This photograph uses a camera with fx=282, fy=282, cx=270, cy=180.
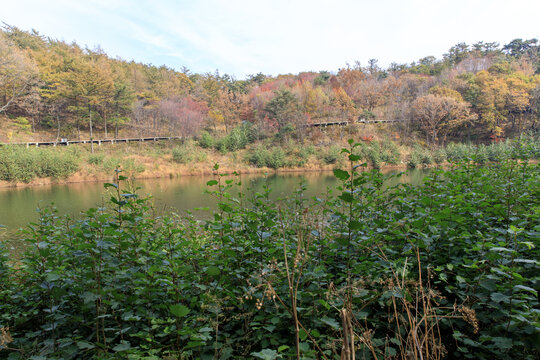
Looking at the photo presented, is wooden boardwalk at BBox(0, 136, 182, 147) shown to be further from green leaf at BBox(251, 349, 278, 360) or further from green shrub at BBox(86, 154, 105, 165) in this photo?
green leaf at BBox(251, 349, 278, 360)

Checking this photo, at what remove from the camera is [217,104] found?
38500mm

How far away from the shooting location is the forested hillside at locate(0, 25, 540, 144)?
30.4 metres

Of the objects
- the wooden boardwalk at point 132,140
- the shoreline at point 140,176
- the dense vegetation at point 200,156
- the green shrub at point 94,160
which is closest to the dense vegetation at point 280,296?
the shoreline at point 140,176

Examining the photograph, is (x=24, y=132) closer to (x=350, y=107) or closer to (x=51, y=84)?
(x=51, y=84)

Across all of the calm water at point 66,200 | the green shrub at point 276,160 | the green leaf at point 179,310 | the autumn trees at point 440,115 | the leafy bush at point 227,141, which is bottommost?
the calm water at point 66,200

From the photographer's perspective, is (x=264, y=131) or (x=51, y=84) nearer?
(x=51, y=84)

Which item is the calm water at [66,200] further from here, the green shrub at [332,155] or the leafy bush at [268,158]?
the green shrub at [332,155]

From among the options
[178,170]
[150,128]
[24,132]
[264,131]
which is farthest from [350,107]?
[24,132]

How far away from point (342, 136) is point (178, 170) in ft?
66.7

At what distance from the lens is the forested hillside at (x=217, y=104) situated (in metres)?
30.4

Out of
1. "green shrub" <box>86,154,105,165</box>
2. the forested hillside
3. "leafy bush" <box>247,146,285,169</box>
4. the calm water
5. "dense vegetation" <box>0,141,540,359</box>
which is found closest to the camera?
"dense vegetation" <box>0,141,540,359</box>

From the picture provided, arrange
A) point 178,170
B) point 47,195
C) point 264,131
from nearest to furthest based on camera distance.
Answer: point 47,195 → point 178,170 → point 264,131

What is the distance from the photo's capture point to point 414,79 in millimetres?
45031

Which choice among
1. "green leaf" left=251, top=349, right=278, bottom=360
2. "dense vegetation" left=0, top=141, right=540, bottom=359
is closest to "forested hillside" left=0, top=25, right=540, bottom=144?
"dense vegetation" left=0, top=141, right=540, bottom=359
